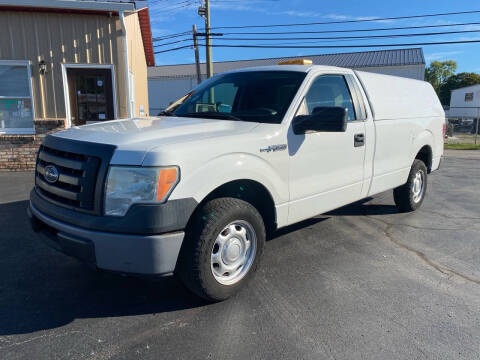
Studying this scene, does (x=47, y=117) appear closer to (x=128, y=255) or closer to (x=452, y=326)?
(x=128, y=255)

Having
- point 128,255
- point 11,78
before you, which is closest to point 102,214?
point 128,255

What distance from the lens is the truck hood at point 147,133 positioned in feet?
8.72

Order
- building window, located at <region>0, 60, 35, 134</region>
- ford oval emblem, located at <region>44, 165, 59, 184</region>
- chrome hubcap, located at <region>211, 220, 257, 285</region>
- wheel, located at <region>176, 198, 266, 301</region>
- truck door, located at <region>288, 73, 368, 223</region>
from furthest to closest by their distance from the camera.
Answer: building window, located at <region>0, 60, 35, 134</region> → truck door, located at <region>288, 73, 368, 223</region> → chrome hubcap, located at <region>211, 220, 257, 285</region> → ford oval emblem, located at <region>44, 165, 59, 184</region> → wheel, located at <region>176, 198, 266, 301</region>

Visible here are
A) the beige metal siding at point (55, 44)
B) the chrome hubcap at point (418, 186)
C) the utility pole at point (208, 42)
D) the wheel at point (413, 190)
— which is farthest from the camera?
the utility pole at point (208, 42)

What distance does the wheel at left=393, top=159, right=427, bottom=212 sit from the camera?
572 cm

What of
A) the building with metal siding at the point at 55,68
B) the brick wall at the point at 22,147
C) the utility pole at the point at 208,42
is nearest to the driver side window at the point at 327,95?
the building with metal siding at the point at 55,68

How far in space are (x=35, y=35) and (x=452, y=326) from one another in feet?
34.7

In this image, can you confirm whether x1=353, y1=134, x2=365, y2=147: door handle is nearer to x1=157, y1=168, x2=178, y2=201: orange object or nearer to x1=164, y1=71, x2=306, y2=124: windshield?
x1=164, y1=71, x2=306, y2=124: windshield

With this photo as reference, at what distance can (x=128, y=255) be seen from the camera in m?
2.63

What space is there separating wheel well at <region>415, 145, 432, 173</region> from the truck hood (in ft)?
12.4

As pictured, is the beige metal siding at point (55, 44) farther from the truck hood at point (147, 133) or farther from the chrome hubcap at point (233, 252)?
the chrome hubcap at point (233, 252)

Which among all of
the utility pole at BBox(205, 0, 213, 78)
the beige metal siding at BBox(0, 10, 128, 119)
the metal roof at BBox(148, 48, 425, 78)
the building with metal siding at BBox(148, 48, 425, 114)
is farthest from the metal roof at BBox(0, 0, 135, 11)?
the building with metal siding at BBox(148, 48, 425, 114)

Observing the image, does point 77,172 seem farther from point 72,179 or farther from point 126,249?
point 126,249

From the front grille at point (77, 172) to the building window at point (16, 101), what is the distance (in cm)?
789
